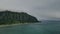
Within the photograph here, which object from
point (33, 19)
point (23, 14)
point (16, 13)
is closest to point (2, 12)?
point (16, 13)

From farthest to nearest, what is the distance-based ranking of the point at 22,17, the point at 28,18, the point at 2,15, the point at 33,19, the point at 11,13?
the point at 33,19
the point at 28,18
the point at 22,17
the point at 11,13
the point at 2,15

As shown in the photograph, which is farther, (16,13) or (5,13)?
(16,13)

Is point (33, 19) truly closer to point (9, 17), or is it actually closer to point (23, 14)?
point (23, 14)

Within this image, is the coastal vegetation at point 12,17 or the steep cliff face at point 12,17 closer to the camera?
the coastal vegetation at point 12,17

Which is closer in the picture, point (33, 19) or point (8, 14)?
point (8, 14)

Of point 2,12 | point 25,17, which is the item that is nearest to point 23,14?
point 25,17

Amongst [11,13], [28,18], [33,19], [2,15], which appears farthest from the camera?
[33,19]

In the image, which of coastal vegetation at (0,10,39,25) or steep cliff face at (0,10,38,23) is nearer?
coastal vegetation at (0,10,39,25)

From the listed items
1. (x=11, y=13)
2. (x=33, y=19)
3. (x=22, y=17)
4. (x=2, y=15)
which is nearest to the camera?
(x=2, y=15)

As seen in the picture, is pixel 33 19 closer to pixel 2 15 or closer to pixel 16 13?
pixel 16 13
